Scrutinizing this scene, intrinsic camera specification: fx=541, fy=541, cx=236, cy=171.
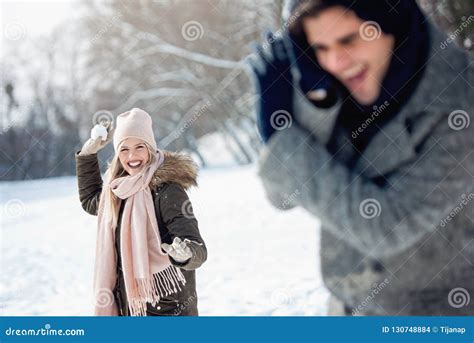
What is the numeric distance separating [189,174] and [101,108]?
1.11m

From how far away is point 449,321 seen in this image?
271 cm

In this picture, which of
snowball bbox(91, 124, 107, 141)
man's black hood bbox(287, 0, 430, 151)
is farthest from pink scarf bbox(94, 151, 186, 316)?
man's black hood bbox(287, 0, 430, 151)

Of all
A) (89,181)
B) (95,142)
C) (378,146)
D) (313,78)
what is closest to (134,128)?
(95,142)

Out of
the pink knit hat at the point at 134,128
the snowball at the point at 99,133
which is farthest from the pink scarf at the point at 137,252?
the snowball at the point at 99,133

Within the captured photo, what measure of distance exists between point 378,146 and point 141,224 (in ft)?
4.21

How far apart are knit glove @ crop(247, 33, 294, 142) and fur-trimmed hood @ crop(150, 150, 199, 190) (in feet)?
2.44

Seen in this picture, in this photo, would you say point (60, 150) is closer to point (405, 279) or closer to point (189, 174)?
point (189, 174)

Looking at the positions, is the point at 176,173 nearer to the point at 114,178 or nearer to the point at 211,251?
the point at 114,178

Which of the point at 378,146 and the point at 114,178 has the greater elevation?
Result: the point at 378,146

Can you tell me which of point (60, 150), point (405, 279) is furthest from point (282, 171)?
point (60, 150)

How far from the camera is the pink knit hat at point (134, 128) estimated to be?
216 cm

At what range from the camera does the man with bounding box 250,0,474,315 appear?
2658mm

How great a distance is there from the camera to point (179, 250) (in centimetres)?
193

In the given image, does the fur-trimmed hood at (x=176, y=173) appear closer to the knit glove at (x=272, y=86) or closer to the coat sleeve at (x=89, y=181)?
the coat sleeve at (x=89, y=181)
